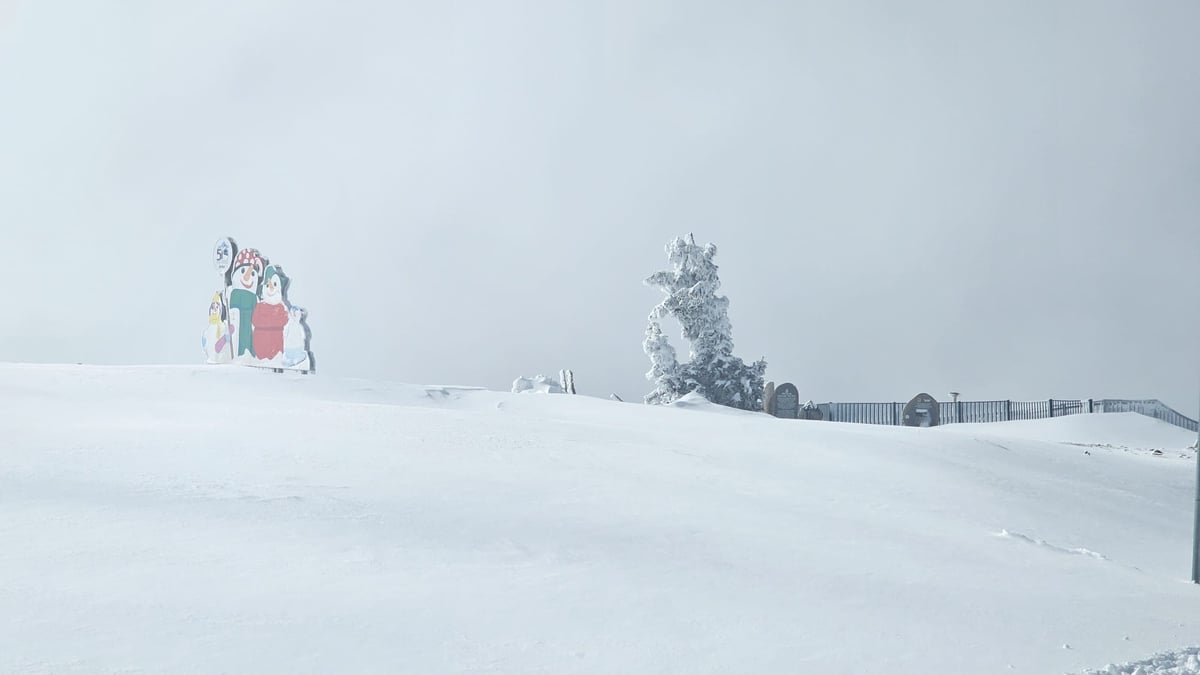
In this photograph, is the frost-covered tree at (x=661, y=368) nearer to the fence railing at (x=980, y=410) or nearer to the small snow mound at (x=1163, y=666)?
the fence railing at (x=980, y=410)

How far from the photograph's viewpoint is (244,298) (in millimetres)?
23109

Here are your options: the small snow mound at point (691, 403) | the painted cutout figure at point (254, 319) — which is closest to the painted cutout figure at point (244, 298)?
the painted cutout figure at point (254, 319)

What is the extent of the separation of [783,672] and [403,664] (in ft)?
7.03

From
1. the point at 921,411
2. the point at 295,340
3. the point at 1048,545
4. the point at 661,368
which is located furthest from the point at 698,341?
the point at 1048,545

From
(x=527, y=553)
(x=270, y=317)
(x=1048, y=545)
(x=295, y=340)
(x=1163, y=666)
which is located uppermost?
(x=270, y=317)

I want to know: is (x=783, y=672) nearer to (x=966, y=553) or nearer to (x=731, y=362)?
(x=966, y=553)

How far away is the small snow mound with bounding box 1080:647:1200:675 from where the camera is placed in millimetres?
6223

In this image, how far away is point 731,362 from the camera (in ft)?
105

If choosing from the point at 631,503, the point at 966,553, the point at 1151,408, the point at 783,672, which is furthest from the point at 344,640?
the point at 1151,408

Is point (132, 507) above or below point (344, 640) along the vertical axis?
above

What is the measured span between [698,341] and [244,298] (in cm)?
1489

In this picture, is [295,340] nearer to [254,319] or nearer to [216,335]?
[254,319]

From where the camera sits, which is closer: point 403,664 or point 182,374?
point 403,664

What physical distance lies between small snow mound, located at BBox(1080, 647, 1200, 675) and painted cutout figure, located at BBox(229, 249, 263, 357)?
66.1 ft
